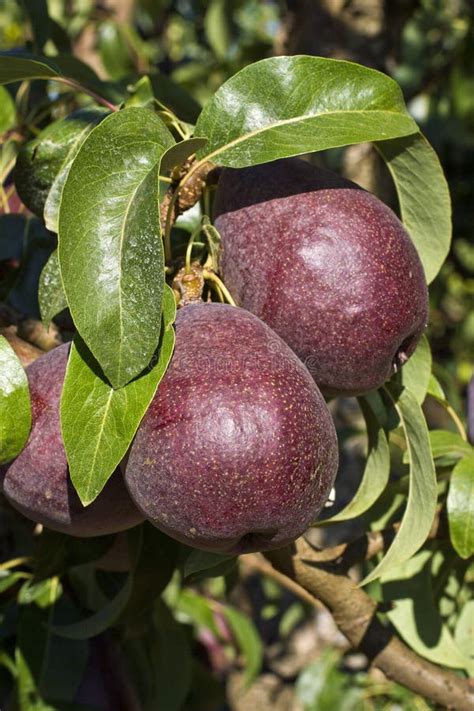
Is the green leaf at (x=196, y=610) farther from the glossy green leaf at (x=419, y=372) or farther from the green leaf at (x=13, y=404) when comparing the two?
the green leaf at (x=13, y=404)

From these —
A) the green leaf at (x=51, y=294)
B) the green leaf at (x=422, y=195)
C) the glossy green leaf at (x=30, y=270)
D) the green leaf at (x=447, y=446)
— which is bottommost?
the green leaf at (x=447, y=446)

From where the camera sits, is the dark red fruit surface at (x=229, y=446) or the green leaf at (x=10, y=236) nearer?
the dark red fruit surface at (x=229, y=446)

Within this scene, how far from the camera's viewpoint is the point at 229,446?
2.18ft

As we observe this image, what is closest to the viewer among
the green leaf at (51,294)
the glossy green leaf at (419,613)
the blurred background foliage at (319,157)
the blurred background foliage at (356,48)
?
the green leaf at (51,294)

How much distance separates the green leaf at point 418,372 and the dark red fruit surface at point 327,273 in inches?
5.1

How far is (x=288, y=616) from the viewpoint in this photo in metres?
2.20

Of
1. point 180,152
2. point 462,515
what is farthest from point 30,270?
point 462,515

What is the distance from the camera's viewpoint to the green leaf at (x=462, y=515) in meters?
0.94

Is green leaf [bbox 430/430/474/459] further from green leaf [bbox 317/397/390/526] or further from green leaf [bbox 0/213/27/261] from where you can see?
green leaf [bbox 0/213/27/261]

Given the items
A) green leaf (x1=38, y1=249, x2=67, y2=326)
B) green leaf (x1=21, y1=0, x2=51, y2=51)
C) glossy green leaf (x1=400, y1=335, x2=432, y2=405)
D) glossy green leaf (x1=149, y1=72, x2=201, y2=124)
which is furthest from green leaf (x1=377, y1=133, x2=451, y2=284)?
green leaf (x1=21, y1=0, x2=51, y2=51)

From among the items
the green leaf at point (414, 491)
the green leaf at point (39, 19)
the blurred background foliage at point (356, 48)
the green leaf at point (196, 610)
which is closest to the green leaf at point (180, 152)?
the green leaf at point (414, 491)

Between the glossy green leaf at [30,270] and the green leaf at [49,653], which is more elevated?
the glossy green leaf at [30,270]

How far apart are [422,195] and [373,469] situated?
0.27 metres

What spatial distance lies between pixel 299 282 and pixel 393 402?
205 millimetres
